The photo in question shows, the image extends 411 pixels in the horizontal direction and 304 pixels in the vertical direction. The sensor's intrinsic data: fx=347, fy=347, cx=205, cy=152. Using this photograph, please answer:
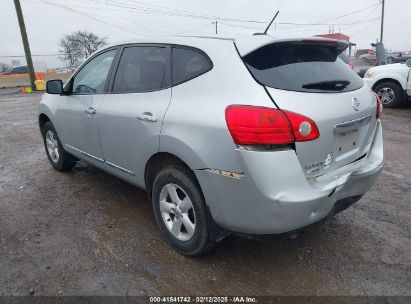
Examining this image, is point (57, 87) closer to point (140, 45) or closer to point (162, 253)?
point (140, 45)

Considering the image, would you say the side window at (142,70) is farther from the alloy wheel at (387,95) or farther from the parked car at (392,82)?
the alloy wheel at (387,95)

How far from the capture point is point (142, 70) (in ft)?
10.1

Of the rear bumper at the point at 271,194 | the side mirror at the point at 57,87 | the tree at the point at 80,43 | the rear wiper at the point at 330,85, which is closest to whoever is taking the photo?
the rear bumper at the point at 271,194

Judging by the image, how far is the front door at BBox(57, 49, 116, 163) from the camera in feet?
11.7

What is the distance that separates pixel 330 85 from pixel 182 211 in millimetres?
1456

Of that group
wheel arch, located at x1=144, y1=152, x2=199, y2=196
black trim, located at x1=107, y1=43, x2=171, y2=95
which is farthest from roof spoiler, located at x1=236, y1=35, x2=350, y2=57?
wheel arch, located at x1=144, y1=152, x2=199, y2=196

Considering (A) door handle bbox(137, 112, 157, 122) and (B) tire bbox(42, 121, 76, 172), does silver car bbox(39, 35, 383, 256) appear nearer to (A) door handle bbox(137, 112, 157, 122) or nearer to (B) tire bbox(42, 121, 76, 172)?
(A) door handle bbox(137, 112, 157, 122)

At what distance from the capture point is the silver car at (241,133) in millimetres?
2152

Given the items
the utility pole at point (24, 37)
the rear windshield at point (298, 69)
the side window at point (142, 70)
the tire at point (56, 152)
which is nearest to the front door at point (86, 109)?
the side window at point (142, 70)

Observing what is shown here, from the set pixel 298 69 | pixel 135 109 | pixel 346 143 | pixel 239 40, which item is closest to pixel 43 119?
pixel 135 109

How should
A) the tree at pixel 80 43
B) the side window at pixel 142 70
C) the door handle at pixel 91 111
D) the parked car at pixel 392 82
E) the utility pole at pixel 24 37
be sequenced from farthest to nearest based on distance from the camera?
the tree at pixel 80 43 → the utility pole at pixel 24 37 → the parked car at pixel 392 82 → the door handle at pixel 91 111 → the side window at pixel 142 70

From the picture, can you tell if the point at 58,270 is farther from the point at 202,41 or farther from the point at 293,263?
the point at 202,41

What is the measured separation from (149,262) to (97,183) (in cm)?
197

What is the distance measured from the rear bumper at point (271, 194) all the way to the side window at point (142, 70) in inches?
38.3
